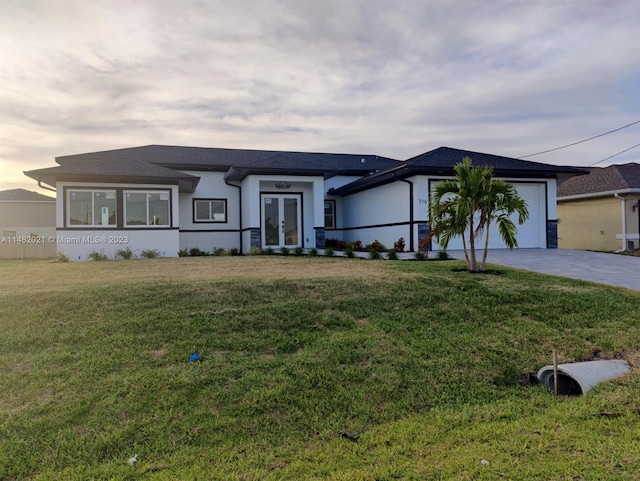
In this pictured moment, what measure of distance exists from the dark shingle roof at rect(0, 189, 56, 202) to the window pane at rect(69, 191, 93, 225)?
17.7 metres

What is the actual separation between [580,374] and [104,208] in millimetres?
15190

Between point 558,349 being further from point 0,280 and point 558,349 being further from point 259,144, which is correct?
point 259,144

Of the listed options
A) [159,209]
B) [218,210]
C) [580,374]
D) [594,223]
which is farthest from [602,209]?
[159,209]

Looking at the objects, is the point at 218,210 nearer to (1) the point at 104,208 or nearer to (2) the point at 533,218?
(1) the point at 104,208

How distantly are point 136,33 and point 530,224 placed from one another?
14091 millimetres

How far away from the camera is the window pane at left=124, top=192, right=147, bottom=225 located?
1554 cm

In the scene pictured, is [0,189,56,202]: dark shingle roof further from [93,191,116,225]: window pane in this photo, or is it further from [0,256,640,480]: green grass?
[0,256,640,480]: green grass

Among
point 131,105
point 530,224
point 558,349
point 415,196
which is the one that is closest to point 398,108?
point 415,196

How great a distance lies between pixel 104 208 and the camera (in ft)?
50.2

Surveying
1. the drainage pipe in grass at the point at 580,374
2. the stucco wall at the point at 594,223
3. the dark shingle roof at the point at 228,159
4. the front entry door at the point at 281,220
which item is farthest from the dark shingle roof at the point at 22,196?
the drainage pipe in grass at the point at 580,374

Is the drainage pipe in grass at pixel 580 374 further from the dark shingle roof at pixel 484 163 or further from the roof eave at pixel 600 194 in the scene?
the roof eave at pixel 600 194

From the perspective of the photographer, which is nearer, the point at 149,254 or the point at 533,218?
the point at 149,254

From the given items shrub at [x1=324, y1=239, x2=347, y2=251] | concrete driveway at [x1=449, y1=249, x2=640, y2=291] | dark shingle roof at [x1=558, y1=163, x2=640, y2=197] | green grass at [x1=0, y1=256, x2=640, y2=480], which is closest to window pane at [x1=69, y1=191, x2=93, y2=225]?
green grass at [x1=0, y1=256, x2=640, y2=480]

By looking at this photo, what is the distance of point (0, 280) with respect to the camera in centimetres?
862
